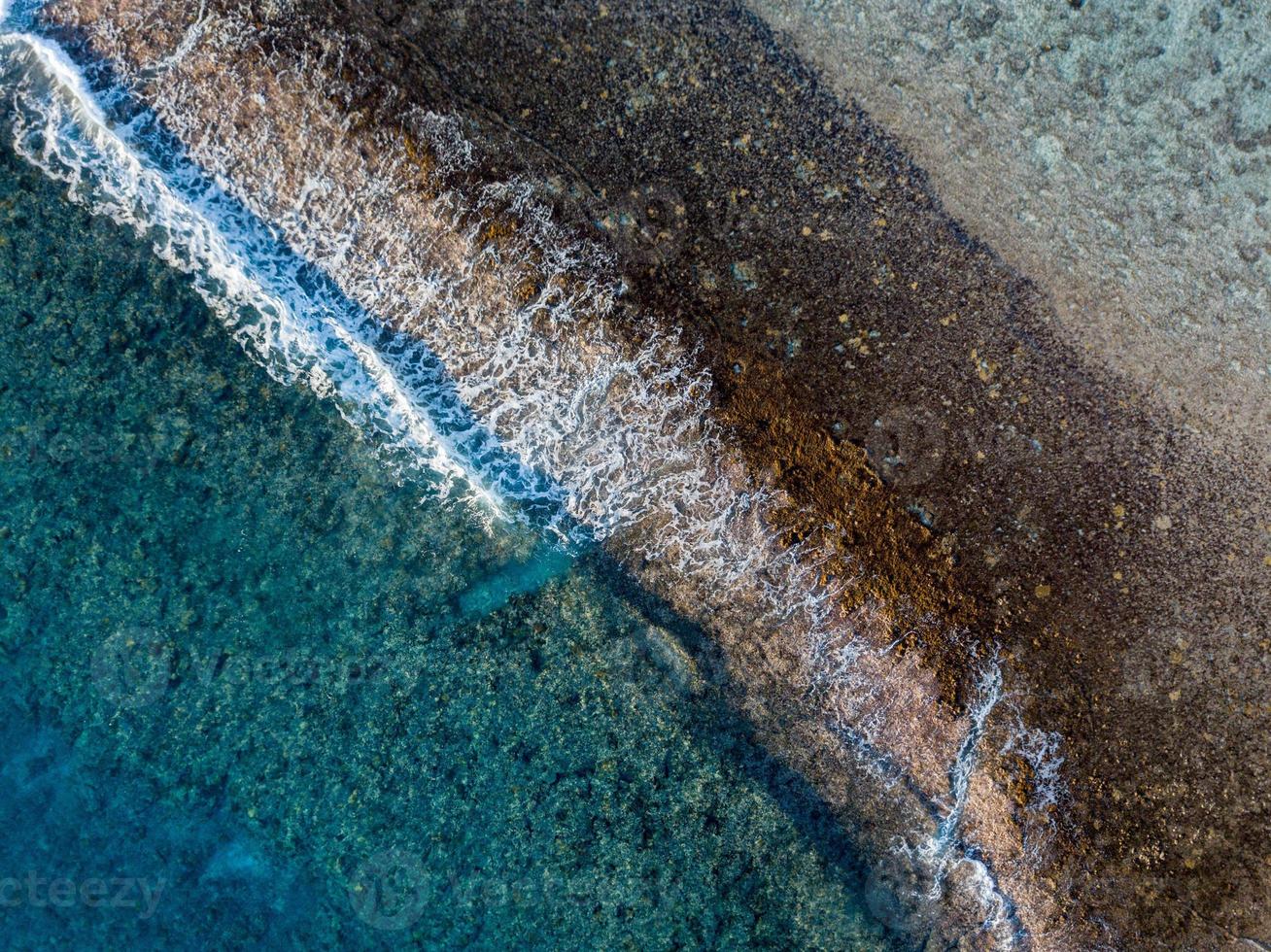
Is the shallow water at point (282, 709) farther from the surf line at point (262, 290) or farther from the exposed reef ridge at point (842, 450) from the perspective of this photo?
the exposed reef ridge at point (842, 450)

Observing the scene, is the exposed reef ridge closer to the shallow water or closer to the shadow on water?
the shadow on water

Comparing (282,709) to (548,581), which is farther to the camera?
(548,581)

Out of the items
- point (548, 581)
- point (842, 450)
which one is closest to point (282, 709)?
point (548, 581)

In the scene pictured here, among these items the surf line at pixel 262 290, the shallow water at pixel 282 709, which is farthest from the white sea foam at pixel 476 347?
the shallow water at pixel 282 709

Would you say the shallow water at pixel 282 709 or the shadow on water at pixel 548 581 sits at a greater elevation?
the shadow on water at pixel 548 581

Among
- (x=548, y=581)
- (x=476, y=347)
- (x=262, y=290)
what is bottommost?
(x=548, y=581)

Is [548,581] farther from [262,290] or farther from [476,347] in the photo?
[262,290]

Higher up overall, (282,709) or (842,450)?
(842,450)

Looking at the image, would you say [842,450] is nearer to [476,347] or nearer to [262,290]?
[476,347]
